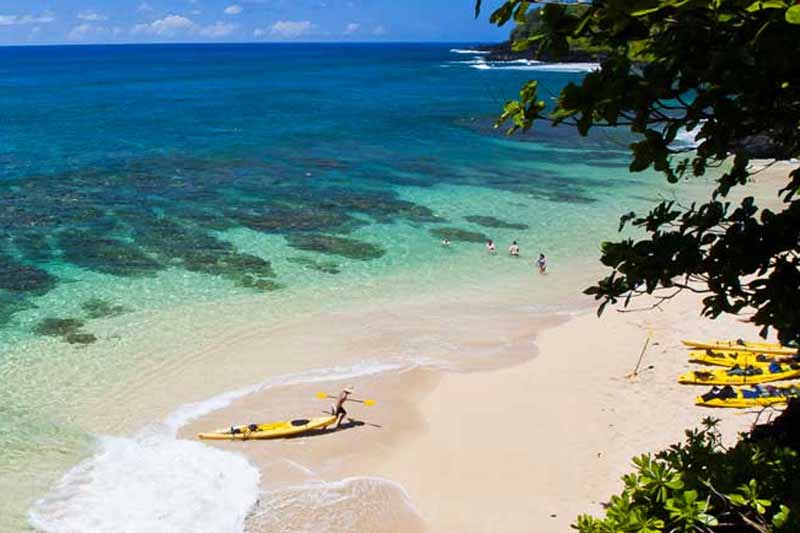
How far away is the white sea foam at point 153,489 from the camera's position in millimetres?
12602

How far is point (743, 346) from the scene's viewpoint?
18.0 meters

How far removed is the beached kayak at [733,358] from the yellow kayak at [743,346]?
180mm

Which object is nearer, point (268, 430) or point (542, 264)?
point (268, 430)

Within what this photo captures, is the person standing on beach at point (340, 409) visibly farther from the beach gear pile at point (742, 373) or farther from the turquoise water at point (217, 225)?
the beach gear pile at point (742, 373)

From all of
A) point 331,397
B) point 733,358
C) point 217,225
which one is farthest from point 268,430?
point 217,225

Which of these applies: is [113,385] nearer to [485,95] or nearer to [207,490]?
[207,490]

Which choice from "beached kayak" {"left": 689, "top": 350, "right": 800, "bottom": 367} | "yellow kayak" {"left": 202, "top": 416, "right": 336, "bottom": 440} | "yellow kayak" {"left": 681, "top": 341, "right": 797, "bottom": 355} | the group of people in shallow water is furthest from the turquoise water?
"yellow kayak" {"left": 681, "top": 341, "right": 797, "bottom": 355}

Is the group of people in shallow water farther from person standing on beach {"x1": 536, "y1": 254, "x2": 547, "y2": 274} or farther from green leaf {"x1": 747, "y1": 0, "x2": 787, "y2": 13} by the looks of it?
green leaf {"x1": 747, "y1": 0, "x2": 787, "y2": 13}

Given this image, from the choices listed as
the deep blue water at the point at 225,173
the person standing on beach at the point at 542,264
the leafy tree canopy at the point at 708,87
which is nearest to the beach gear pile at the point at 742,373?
the person standing on beach at the point at 542,264

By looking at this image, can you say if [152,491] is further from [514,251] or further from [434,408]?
[514,251]

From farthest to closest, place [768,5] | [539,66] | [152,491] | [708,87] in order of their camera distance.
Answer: [539,66]
[152,491]
[708,87]
[768,5]

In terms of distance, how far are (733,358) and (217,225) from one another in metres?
21.8

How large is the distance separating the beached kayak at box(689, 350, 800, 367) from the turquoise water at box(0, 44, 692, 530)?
7.30m

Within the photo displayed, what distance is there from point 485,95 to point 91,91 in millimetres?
55932
